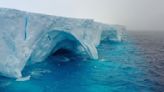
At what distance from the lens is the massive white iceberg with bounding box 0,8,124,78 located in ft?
37.4

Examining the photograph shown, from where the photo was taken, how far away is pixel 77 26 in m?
16.7

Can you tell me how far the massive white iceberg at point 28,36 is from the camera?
11.4 m

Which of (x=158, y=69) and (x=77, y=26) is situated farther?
(x=77, y=26)

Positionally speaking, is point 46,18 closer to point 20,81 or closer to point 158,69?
point 20,81

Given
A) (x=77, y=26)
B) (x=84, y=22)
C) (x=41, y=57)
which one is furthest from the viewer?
(x=84, y=22)

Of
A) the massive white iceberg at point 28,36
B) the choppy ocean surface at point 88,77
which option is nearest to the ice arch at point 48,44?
the massive white iceberg at point 28,36

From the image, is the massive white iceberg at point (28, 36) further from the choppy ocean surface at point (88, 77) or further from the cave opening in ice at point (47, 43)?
the choppy ocean surface at point (88, 77)

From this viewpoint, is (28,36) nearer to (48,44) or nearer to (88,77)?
(48,44)

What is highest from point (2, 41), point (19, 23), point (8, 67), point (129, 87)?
point (19, 23)

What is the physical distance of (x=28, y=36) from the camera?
12.7 meters

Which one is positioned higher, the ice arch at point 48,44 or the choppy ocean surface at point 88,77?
the ice arch at point 48,44

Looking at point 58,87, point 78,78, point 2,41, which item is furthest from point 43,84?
point 2,41

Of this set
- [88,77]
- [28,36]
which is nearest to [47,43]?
[28,36]

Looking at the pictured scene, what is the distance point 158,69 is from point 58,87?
23.1 ft
